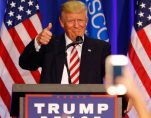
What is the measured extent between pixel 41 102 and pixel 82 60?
2.32 ft

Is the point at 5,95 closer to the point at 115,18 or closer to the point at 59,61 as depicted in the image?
the point at 115,18

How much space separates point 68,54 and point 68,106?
0.68 metres

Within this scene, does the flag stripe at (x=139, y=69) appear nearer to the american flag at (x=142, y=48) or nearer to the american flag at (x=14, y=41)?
the american flag at (x=142, y=48)

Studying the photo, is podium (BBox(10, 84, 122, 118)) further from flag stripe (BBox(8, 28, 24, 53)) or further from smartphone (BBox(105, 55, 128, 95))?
flag stripe (BBox(8, 28, 24, 53))

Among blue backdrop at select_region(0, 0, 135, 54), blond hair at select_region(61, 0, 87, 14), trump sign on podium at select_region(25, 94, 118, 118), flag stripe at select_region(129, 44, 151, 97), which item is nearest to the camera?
trump sign on podium at select_region(25, 94, 118, 118)

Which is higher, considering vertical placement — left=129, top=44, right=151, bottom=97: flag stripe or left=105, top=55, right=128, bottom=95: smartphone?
left=105, top=55, right=128, bottom=95: smartphone

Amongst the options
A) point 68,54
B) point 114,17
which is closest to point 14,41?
point 114,17

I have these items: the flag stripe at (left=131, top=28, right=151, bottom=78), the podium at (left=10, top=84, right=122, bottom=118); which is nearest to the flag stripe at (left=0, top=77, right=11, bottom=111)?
the flag stripe at (left=131, top=28, right=151, bottom=78)

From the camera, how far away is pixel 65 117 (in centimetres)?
158

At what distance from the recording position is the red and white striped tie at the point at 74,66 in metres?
2.14

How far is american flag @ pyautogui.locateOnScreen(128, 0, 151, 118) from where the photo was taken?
12.7 ft

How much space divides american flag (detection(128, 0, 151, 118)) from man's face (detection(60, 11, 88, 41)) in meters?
1.62

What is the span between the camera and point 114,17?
413 centimetres

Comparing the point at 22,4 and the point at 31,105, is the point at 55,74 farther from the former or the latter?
the point at 22,4
